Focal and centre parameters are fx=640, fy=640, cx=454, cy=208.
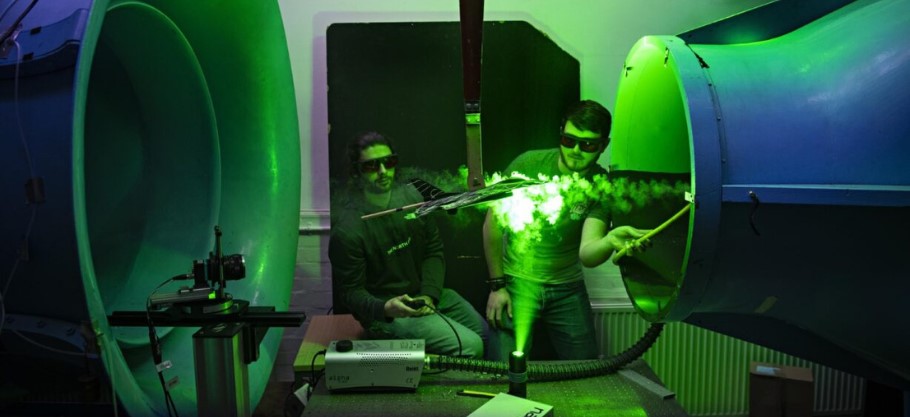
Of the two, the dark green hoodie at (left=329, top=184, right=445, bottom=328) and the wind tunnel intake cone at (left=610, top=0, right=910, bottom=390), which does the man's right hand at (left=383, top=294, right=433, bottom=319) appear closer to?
the dark green hoodie at (left=329, top=184, right=445, bottom=328)

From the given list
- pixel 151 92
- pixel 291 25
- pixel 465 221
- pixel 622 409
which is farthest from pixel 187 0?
pixel 622 409

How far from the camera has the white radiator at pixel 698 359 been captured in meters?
3.20

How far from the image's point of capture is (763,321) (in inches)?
73.8

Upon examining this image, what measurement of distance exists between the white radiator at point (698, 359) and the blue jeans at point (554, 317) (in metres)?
0.14

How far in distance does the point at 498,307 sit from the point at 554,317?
0.28 m

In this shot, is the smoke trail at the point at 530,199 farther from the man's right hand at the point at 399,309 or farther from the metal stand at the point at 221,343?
the metal stand at the point at 221,343

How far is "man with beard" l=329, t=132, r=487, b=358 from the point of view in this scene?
302 centimetres

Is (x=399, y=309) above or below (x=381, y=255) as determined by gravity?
below

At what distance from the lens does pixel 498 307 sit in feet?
10.1

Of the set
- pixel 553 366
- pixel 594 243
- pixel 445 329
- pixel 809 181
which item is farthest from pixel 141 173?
pixel 809 181

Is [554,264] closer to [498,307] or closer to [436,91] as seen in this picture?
[498,307]

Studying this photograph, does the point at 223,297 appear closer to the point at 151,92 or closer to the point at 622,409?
the point at 151,92

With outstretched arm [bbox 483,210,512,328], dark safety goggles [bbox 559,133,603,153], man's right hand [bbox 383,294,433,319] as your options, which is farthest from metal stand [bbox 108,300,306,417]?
dark safety goggles [bbox 559,133,603,153]

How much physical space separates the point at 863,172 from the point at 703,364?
1967mm
